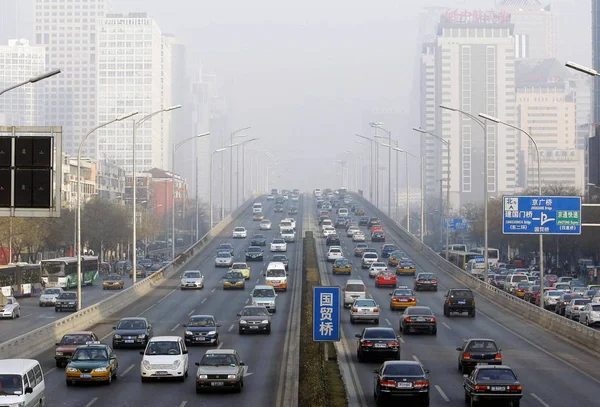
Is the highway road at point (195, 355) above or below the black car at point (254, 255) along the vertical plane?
below

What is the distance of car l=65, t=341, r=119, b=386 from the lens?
33.4 metres

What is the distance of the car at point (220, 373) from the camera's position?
31.9 meters

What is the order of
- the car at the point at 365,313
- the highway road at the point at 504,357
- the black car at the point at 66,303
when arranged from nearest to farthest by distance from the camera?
the highway road at the point at 504,357 → the car at the point at 365,313 → the black car at the point at 66,303

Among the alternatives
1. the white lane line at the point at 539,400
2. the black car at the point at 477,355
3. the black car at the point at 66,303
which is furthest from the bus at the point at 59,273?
the white lane line at the point at 539,400

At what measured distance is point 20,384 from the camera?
2555 cm

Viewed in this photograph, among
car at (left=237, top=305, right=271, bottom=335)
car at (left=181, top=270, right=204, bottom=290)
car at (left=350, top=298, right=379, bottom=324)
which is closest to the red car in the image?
car at (left=181, top=270, right=204, bottom=290)

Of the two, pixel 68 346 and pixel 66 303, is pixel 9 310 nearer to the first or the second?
pixel 66 303

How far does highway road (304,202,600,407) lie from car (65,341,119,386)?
24.1 ft

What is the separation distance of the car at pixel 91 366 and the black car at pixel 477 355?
36.9 feet

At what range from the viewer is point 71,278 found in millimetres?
90375

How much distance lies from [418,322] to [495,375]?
1972 centimetres

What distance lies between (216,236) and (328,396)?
93.7 m

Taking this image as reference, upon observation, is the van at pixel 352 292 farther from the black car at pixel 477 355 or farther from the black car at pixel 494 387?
the black car at pixel 494 387

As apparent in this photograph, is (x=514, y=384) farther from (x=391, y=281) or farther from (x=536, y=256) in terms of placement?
(x=536, y=256)
